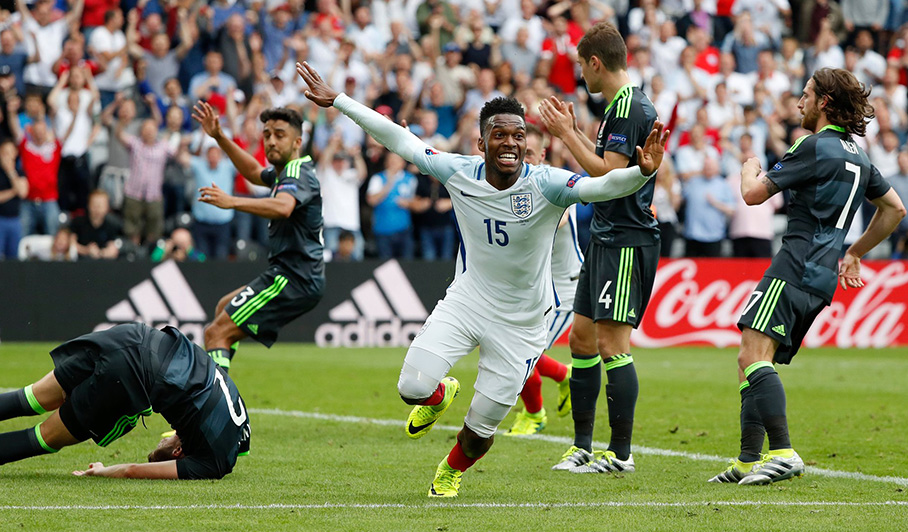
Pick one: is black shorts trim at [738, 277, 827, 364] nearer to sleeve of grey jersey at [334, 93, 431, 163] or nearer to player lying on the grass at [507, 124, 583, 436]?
sleeve of grey jersey at [334, 93, 431, 163]

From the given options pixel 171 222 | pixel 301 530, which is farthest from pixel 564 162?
pixel 301 530

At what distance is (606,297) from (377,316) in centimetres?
1006

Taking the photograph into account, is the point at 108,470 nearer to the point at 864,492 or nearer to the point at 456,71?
the point at 864,492

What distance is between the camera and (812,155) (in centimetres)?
685

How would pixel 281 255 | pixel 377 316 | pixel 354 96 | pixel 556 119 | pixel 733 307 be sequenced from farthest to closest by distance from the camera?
1. pixel 354 96
2. pixel 733 307
3. pixel 377 316
4. pixel 281 255
5. pixel 556 119

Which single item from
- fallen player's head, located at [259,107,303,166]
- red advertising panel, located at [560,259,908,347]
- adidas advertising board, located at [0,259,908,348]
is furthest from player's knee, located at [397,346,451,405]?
red advertising panel, located at [560,259,908,347]

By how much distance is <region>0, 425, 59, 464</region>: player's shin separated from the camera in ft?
22.2

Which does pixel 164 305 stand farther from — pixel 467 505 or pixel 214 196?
pixel 467 505

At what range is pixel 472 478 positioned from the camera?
713 cm

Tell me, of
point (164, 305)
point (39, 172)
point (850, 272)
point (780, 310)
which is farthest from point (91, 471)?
point (39, 172)

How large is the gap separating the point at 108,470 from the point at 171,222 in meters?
11.0

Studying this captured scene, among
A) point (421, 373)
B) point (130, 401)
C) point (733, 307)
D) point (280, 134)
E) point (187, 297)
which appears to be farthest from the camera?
point (733, 307)

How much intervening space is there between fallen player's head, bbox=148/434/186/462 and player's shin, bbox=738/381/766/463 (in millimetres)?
3346

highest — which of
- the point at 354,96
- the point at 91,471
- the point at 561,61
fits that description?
the point at 561,61
